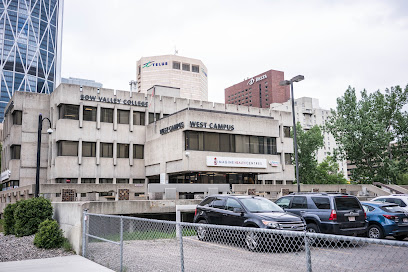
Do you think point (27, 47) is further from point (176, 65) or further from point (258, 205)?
point (258, 205)

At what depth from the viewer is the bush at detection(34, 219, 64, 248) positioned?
12914mm

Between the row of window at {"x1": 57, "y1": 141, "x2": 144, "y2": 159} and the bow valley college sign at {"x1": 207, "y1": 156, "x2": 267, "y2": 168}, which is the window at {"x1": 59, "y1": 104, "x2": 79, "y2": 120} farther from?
the bow valley college sign at {"x1": 207, "y1": 156, "x2": 267, "y2": 168}

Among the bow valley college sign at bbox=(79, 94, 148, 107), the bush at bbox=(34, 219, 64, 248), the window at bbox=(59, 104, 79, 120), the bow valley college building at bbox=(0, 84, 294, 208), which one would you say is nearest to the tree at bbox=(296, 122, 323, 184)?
the bow valley college building at bbox=(0, 84, 294, 208)

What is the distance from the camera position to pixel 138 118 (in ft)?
151

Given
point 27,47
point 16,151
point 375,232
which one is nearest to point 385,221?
point 375,232

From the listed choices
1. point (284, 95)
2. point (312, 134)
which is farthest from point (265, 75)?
point (312, 134)

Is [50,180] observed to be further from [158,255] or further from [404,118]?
[404,118]

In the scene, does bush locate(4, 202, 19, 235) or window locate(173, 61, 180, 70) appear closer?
bush locate(4, 202, 19, 235)

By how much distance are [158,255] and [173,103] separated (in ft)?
132

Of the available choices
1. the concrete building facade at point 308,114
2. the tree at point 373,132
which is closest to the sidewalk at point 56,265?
the tree at point 373,132

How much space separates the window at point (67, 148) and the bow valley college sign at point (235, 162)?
1611 cm

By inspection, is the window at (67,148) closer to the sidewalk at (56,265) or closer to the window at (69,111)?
the window at (69,111)

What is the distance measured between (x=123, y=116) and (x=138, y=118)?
1863 mm

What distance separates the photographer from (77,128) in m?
42.2
